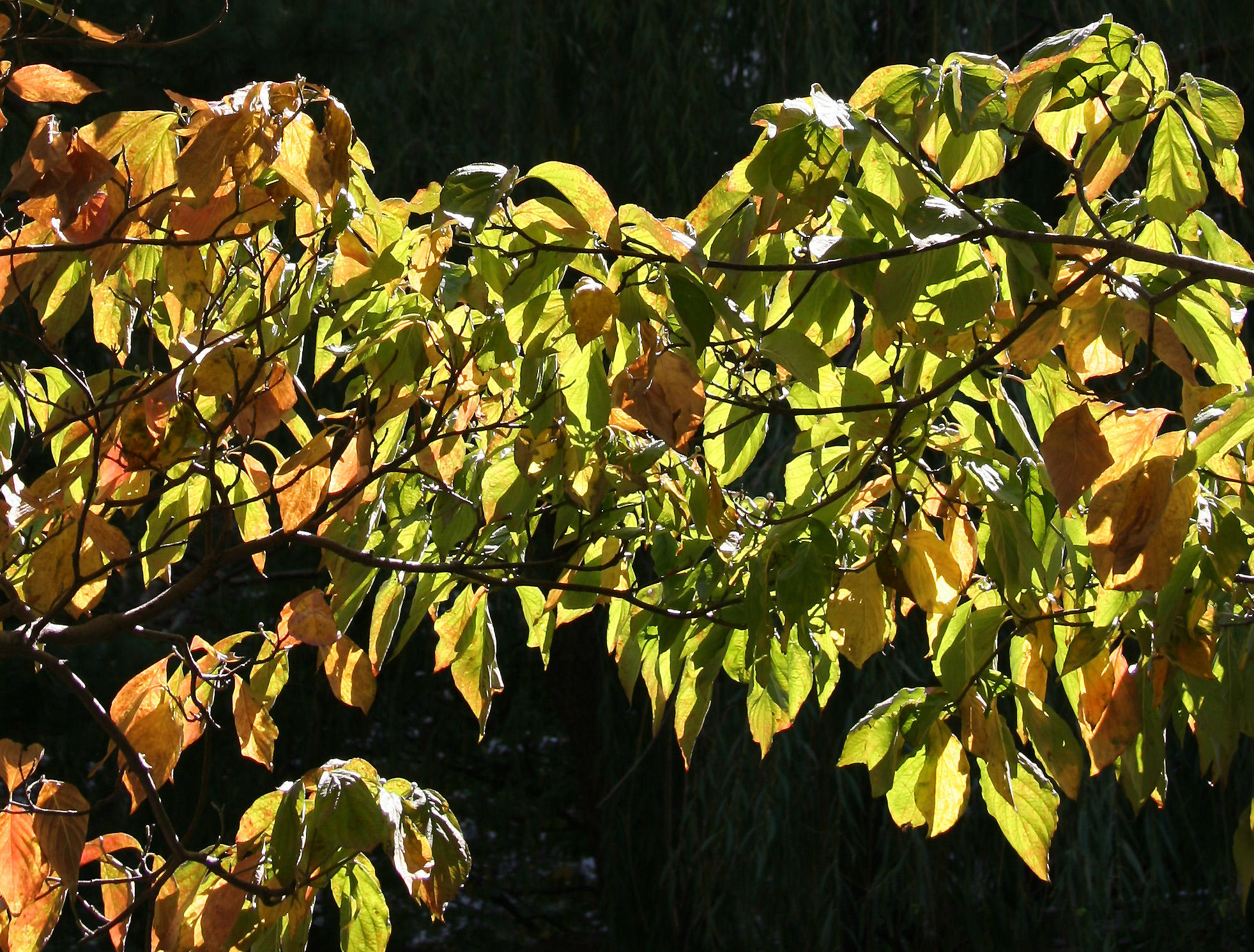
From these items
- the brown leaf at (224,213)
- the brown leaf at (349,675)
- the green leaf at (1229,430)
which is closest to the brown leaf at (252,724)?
the brown leaf at (349,675)

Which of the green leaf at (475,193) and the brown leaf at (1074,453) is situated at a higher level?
the green leaf at (475,193)

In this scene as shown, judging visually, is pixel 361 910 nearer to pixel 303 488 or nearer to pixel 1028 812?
pixel 303 488

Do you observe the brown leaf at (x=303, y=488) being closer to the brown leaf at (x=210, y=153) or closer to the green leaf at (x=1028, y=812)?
the brown leaf at (x=210, y=153)

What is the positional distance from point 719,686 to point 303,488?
132cm

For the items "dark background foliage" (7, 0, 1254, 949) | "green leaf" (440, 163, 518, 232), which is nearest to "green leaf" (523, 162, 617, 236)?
"green leaf" (440, 163, 518, 232)

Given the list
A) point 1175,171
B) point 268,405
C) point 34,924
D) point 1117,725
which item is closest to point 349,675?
point 268,405

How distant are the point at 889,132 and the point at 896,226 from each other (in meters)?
0.07

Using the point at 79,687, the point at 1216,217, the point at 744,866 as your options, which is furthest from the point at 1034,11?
the point at 79,687

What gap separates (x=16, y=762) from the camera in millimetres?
894

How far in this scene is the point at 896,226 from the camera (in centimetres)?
68

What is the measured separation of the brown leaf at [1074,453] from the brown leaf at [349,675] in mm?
532

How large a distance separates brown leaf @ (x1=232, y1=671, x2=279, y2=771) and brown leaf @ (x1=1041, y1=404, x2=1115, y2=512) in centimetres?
64

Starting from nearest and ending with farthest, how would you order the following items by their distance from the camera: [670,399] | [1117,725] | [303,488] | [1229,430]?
1. [1229,430]
2. [670,399]
3. [1117,725]
4. [303,488]

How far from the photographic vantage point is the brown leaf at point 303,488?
919 millimetres
